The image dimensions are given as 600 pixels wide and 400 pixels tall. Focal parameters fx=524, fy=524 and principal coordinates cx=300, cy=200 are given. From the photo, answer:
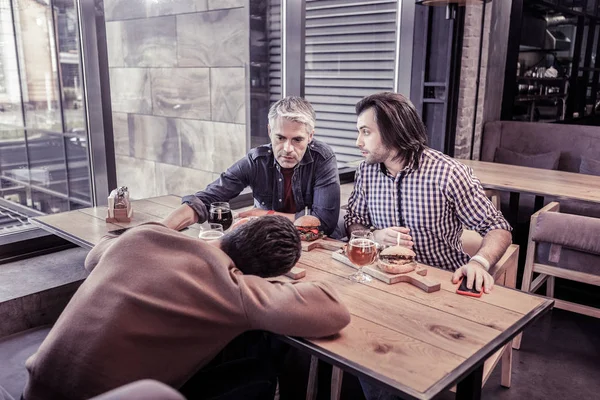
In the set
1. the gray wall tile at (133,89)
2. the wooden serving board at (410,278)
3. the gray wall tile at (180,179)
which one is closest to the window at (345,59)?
the gray wall tile at (180,179)

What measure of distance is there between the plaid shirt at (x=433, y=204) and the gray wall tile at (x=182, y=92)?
9.15 ft

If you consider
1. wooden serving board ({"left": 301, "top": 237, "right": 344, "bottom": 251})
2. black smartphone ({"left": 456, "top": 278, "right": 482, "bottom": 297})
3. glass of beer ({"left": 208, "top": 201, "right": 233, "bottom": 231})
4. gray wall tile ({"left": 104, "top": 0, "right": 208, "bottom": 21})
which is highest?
gray wall tile ({"left": 104, "top": 0, "right": 208, "bottom": 21})

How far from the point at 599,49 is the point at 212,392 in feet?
21.7

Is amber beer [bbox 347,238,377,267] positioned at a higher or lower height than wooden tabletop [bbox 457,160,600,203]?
higher

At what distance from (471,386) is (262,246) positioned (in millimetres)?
679

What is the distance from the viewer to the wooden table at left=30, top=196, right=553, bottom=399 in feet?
3.82

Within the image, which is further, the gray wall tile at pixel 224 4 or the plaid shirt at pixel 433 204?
the gray wall tile at pixel 224 4

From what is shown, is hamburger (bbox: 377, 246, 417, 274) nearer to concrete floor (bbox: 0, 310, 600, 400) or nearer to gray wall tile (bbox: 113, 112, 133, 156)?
concrete floor (bbox: 0, 310, 600, 400)

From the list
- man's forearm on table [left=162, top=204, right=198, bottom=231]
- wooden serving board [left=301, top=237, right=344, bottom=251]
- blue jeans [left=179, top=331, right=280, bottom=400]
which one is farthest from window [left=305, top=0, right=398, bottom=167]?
blue jeans [left=179, top=331, right=280, bottom=400]

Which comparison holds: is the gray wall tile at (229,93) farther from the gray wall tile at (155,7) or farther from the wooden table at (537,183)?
the wooden table at (537,183)

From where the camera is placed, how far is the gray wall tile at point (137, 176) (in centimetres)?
495

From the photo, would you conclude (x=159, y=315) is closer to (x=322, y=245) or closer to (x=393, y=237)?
(x=322, y=245)

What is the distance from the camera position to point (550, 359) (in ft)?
8.90

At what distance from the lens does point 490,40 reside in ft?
16.1
